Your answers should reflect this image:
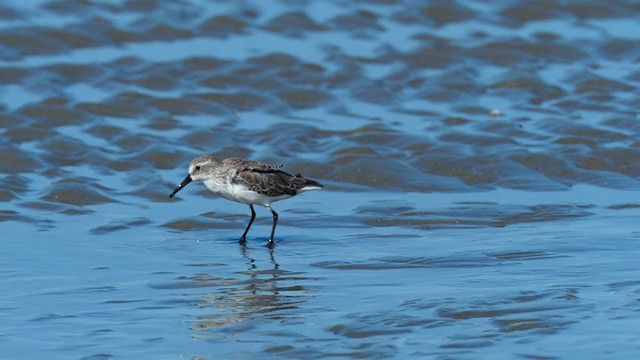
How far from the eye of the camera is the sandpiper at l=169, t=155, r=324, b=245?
11617mm

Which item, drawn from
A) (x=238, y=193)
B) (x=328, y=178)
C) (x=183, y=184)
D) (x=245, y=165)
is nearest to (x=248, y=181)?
(x=238, y=193)

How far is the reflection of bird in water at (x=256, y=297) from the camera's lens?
9.04 metres

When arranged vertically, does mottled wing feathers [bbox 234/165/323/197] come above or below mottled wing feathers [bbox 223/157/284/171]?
below

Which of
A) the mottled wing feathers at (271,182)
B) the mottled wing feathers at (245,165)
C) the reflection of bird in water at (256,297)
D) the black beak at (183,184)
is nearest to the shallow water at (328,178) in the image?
the reflection of bird in water at (256,297)

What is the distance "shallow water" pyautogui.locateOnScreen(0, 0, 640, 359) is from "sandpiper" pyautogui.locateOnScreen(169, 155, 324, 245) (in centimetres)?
37

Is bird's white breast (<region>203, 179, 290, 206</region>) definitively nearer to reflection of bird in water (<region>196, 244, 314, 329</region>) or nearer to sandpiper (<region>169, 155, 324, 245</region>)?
sandpiper (<region>169, 155, 324, 245</region>)

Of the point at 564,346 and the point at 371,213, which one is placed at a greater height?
the point at 371,213

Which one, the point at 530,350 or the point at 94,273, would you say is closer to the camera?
the point at 530,350

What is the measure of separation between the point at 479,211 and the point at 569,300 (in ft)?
10.0

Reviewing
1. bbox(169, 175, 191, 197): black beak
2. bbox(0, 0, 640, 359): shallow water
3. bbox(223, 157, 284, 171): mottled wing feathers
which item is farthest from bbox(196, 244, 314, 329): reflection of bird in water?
bbox(169, 175, 191, 197): black beak

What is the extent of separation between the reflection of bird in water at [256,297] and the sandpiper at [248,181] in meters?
1.05

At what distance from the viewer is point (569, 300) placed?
9.24 m

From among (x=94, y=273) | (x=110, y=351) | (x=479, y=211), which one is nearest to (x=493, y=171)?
(x=479, y=211)

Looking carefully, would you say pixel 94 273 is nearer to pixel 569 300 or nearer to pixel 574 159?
pixel 569 300
